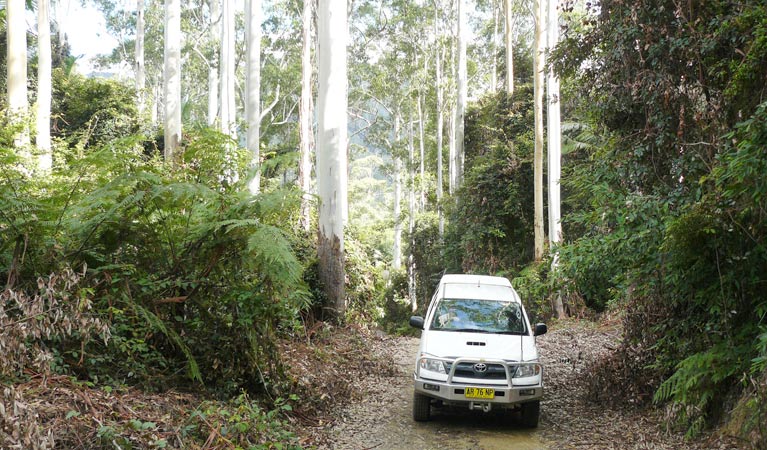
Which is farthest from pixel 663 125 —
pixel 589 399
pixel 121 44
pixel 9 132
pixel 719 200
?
pixel 121 44

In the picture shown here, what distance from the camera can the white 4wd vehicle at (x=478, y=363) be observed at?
24.0 ft

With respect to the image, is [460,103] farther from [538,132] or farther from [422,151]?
[422,151]

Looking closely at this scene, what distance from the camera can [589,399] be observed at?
879cm

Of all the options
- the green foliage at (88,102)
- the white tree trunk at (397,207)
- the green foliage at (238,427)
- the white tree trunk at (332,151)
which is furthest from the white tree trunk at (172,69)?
the white tree trunk at (397,207)

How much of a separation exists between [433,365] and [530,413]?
4.31 feet

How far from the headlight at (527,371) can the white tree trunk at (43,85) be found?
12.4 metres

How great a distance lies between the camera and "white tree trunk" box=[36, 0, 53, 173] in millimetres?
15789

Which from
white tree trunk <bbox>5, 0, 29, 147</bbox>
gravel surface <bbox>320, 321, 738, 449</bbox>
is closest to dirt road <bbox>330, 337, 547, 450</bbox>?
gravel surface <bbox>320, 321, 738, 449</bbox>

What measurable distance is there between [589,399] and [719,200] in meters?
3.89

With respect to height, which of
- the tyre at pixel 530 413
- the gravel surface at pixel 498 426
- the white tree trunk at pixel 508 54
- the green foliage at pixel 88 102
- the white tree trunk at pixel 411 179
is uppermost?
the white tree trunk at pixel 508 54

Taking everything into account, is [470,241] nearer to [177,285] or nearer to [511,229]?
[511,229]

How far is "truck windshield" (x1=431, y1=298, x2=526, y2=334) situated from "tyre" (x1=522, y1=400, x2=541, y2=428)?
3.51 feet

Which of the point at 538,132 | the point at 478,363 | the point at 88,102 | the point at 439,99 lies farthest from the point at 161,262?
the point at 439,99

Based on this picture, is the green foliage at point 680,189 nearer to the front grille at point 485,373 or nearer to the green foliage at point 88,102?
the front grille at point 485,373
